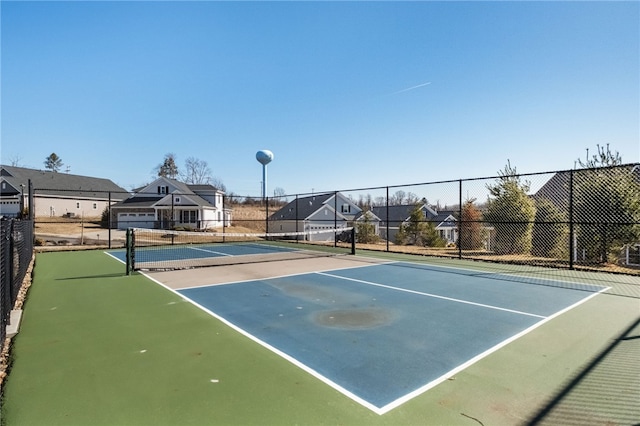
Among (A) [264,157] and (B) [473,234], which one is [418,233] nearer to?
(B) [473,234]

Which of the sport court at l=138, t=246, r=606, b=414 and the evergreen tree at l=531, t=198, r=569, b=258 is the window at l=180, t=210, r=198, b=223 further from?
the evergreen tree at l=531, t=198, r=569, b=258

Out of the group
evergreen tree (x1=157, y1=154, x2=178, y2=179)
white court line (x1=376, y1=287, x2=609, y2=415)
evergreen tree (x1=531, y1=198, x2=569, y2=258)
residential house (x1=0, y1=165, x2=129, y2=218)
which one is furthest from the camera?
evergreen tree (x1=157, y1=154, x2=178, y2=179)

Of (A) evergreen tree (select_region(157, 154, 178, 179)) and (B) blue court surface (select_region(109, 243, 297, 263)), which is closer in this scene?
(B) blue court surface (select_region(109, 243, 297, 263))

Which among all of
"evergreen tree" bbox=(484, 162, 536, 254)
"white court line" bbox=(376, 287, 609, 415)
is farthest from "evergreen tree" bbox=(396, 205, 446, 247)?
"white court line" bbox=(376, 287, 609, 415)

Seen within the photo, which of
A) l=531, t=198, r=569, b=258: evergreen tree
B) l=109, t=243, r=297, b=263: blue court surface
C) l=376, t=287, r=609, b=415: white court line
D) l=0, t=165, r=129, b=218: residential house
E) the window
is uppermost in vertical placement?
l=0, t=165, r=129, b=218: residential house

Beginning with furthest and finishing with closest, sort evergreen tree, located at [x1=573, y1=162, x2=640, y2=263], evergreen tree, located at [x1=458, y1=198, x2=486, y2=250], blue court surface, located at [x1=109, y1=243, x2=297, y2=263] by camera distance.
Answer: evergreen tree, located at [x1=458, y1=198, x2=486, y2=250]
blue court surface, located at [x1=109, y1=243, x2=297, y2=263]
evergreen tree, located at [x1=573, y1=162, x2=640, y2=263]

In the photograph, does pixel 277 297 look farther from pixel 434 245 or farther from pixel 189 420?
pixel 434 245

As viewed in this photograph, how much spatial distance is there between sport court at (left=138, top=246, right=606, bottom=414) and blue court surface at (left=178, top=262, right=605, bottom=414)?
0.01m

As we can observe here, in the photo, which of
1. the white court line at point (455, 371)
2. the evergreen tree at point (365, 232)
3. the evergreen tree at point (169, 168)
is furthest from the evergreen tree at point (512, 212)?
the evergreen tree at point (169, 168)

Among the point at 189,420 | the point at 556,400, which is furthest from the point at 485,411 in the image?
the point at 189,420

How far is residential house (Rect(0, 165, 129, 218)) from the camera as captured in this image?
3606cm

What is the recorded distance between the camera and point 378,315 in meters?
5.39

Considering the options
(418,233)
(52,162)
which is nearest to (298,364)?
(418,233)

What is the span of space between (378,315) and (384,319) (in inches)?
8.4
